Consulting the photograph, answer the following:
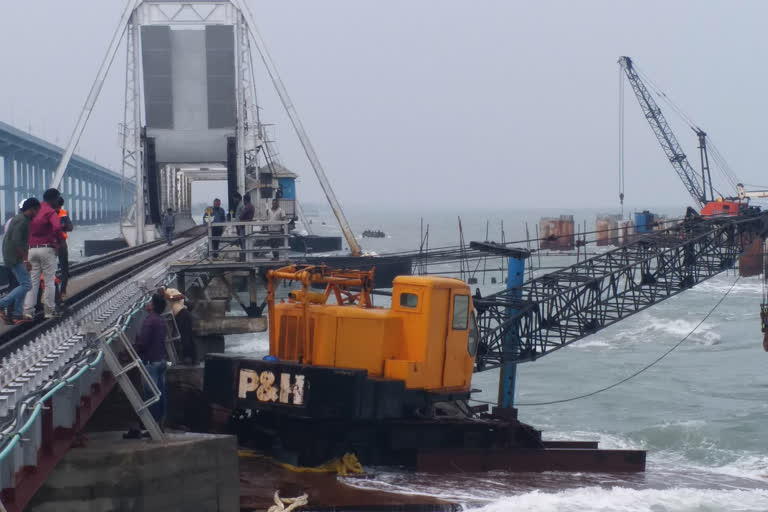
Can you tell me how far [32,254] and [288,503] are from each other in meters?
6.04

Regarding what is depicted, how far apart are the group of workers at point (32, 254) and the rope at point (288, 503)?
5.07m

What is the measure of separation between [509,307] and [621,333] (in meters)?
36.2

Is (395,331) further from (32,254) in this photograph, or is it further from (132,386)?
(132,386)

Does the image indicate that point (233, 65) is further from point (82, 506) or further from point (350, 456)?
point (82, 506)

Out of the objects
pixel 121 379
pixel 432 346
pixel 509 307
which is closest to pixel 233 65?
pixel 509 307

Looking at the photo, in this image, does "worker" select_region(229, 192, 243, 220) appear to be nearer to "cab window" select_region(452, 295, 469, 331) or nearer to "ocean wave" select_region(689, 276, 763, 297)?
"cab window" select_region(452, 295, 469, 331)

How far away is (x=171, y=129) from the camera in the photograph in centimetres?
5803

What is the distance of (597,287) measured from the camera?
3069 centimetres

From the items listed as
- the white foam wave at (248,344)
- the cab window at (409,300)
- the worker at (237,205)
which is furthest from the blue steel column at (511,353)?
the white foam wave at (248,344)

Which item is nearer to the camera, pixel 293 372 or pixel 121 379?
pixel 121 379

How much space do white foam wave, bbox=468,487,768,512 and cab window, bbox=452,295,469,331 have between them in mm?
3715

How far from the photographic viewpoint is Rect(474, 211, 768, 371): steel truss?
28969 mm

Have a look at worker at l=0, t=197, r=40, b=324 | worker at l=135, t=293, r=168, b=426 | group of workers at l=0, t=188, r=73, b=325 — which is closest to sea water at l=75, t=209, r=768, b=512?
worker at l=135, t=293, r=168, b=426

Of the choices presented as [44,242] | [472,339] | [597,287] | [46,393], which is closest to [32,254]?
[44,242]
